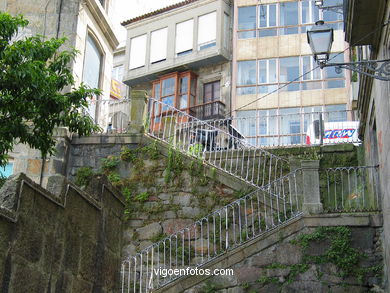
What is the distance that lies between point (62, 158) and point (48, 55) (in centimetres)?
478

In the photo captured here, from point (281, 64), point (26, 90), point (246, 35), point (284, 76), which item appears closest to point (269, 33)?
point (246, 35)

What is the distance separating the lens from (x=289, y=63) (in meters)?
27.0

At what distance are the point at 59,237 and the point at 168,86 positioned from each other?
2642 centimetres

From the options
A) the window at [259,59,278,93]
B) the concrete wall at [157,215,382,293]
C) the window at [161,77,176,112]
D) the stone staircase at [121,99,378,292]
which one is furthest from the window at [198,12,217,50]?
the concrete wall at [157,215,382,293]

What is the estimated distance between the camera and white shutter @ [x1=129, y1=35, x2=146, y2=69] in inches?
1280

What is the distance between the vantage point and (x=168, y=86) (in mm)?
30859

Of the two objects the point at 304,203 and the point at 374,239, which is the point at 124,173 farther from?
the point at 374,239

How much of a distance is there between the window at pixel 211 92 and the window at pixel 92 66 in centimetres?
1368

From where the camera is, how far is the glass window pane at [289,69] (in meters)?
26.8

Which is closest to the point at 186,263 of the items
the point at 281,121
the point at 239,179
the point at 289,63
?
the point at 239,179

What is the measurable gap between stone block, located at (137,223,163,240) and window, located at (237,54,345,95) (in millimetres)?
15660

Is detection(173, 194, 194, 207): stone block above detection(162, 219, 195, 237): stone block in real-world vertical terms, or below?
above

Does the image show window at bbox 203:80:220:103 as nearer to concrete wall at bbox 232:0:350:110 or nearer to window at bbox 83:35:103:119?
concrete wall at bbox 232:0:350:110

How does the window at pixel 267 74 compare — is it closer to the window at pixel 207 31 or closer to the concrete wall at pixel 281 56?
the concrete wall at pixel 281 56
